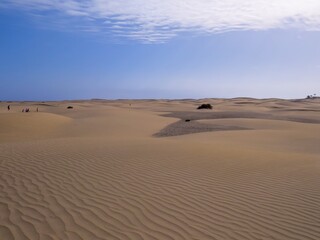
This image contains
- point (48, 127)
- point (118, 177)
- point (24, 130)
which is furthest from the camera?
point (48, 127)

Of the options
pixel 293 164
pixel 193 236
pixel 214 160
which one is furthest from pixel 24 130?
pixel 193 236

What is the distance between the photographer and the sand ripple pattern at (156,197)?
15.8ft

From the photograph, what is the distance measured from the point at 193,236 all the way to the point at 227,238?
45 cm

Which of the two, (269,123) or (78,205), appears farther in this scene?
(269,123)

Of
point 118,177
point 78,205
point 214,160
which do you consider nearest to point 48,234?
point 78,205

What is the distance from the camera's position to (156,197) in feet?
20.1

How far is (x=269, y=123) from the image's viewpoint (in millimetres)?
23094

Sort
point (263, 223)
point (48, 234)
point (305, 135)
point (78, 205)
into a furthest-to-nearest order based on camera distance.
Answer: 1. point (305, 135)
2. point (78, 205)
3. point (263, 223)
4. point (48, 234)

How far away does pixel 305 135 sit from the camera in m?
16.8

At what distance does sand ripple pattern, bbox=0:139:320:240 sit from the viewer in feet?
15.8

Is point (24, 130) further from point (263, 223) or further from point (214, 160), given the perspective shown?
point (263, 223)

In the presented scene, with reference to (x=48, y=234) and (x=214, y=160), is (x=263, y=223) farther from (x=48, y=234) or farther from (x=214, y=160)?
(x=214, y=160)

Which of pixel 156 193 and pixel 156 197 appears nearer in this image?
pixel 156 197

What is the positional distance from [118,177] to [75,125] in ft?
54.4
